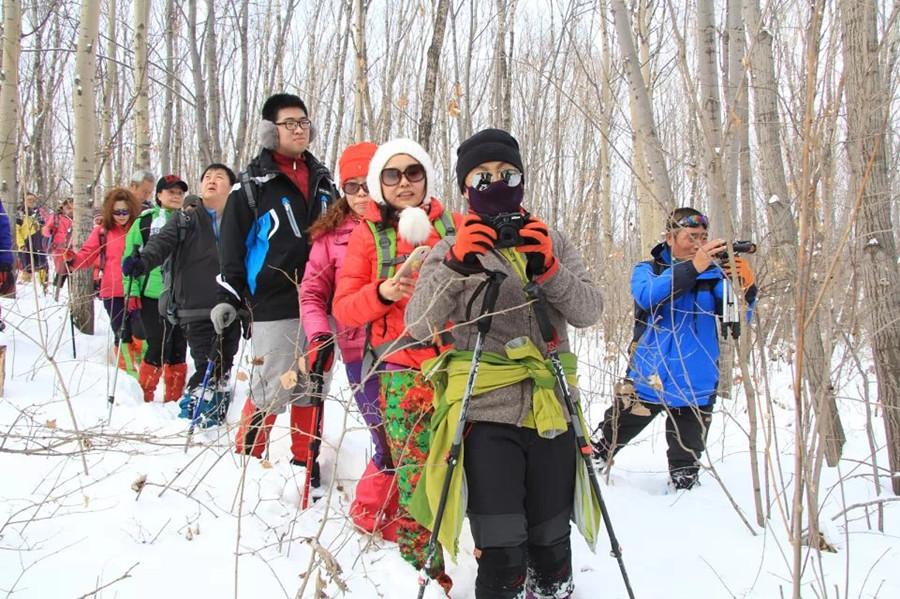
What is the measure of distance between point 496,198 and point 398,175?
0.68 m

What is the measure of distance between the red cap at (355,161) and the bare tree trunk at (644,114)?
149cm

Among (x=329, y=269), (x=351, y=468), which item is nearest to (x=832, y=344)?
(x=329, y=269)

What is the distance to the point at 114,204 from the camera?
5172 mm

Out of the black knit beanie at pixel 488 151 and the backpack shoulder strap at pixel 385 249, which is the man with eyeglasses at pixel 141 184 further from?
the black knit beanie at pixel 488 151

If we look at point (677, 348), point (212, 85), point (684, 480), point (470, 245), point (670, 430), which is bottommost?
point (684, 480)

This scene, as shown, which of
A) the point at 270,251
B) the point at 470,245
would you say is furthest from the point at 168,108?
the point at 470,245

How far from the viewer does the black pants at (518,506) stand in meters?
1.81

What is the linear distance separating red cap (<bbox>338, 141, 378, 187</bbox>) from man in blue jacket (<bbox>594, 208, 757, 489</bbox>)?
1.82 metres

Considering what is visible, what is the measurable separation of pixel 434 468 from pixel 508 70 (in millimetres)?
5107

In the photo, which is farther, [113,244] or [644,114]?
[113,244]

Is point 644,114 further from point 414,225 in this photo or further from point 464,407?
point 464,407

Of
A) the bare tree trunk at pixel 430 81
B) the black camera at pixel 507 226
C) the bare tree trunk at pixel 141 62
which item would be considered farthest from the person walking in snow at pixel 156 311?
the black camera at pixel 507 226

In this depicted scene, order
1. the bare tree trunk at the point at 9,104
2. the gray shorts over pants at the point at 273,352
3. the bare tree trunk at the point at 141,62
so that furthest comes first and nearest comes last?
the bare tree trunk at the point at 141,62 < the bare tree trunk at the point at 9,104 < the gray shorts over pants at the point at 273,352

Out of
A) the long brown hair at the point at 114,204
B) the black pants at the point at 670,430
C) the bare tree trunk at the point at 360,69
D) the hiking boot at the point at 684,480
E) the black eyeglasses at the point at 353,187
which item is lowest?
the hiking boot at the point at 684,480
